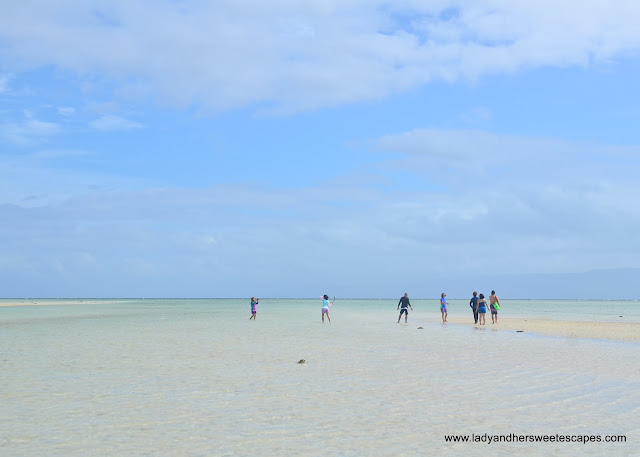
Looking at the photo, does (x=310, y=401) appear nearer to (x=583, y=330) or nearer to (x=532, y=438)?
(x=532, y=438)

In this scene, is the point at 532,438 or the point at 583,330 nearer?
the point at 532,438

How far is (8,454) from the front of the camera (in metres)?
7.94

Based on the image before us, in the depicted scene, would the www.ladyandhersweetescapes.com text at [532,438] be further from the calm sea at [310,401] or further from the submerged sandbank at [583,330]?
the submerged sandbank at [583,330]

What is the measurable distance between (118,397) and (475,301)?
109 feet

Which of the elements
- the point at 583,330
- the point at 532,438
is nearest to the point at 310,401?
the point at 532,438

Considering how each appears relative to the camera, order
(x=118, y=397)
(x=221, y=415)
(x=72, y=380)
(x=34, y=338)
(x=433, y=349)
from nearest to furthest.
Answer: (x=221, y=415) → (x=118, y=397) → (x=72, y=380) → (x=433, y=349) → (x=34, y=338)

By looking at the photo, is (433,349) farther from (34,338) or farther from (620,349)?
(34,338)

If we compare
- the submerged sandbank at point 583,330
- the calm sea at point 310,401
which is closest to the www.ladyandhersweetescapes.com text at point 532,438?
the calm sea at point 310,401

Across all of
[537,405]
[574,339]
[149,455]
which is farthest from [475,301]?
[149,455]

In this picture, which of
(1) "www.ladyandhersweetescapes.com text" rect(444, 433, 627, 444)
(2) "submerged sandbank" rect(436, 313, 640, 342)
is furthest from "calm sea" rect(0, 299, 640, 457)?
(2) "submerged sandbank" rect(436, 313, 640, 342)

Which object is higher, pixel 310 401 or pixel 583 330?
pixel 310 401

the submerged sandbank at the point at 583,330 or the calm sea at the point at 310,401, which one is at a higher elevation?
the calm sea at the point at 310,401

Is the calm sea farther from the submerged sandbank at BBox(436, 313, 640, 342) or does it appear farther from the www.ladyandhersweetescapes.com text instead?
the submerged sandbank at BBox(436, 313, 640, 342)

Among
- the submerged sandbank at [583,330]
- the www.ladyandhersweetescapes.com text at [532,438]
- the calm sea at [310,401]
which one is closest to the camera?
the calm sea at [310,401]
